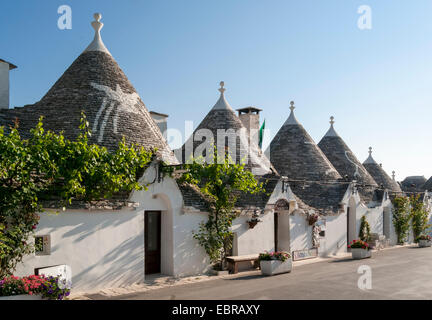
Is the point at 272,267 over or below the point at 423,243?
over

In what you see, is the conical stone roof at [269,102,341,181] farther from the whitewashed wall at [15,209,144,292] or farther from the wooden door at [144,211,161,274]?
the whitewashed wall at [15,209,144,292]

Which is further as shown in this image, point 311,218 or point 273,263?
point 311,218

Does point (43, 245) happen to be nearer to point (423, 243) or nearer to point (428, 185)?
point (423, 243)

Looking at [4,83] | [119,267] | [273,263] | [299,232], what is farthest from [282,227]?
[4,83]

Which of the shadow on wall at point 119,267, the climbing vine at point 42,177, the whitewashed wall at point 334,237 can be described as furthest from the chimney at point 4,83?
the whitewashed wall at point 334,237

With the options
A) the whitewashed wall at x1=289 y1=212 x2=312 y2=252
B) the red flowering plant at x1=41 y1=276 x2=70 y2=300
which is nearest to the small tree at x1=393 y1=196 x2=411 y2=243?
the whitewashed wall at x1=289 y1=212 x2=312 y2=252

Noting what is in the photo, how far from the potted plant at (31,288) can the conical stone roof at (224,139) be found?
9.90 meters

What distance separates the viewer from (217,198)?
15445 mm

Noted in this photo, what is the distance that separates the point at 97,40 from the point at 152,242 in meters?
8.07

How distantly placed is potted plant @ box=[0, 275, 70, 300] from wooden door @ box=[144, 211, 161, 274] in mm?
4719

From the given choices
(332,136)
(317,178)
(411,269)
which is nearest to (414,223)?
(332,136)

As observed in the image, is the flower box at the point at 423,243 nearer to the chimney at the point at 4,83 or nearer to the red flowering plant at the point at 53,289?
the red flowering plant at the point at 53,289

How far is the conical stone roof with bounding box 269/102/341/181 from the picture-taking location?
24.4 m
